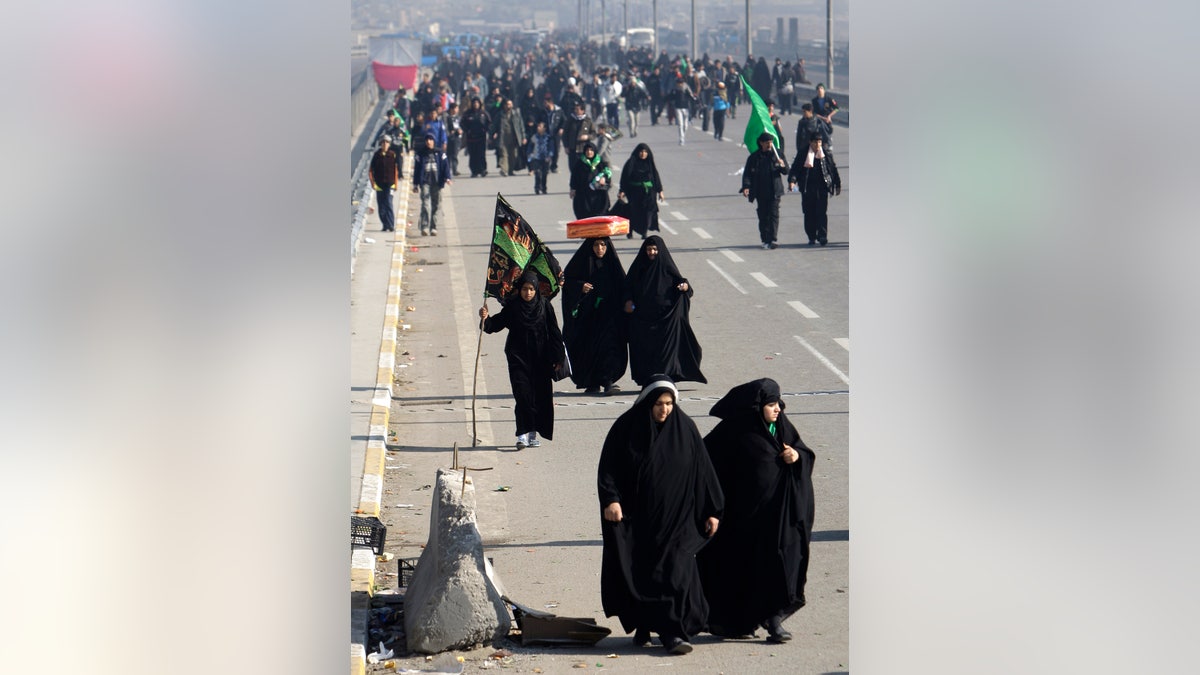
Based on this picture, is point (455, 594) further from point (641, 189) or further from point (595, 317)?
point (641, 189)

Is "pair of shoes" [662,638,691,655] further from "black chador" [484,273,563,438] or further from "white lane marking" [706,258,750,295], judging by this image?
"white lane marking" [706,258,750,295]

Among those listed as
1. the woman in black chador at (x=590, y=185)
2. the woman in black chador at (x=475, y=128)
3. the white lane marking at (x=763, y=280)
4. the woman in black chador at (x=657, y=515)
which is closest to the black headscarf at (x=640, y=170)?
the woman in black chador at (x=590, y=185)

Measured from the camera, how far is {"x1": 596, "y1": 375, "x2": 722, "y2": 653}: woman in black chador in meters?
7.36

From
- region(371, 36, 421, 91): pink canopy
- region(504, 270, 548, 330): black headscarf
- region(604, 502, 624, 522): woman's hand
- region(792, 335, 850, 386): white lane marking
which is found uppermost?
region(371, 36, 421, 91): pink canopy

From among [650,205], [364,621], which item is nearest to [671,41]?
[650,205]

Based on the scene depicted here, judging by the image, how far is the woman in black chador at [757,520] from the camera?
755 centimetres

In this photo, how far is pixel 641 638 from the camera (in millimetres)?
7523

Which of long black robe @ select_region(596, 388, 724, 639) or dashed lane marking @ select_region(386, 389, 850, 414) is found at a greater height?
long black robe @ select_region(596, 388, 724, 639)

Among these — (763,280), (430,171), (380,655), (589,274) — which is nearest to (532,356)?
(589,274)

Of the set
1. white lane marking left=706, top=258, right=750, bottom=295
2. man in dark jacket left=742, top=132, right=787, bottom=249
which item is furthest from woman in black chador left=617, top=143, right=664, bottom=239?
man in dark jacket left=742, top=132, right=787, bottom=249

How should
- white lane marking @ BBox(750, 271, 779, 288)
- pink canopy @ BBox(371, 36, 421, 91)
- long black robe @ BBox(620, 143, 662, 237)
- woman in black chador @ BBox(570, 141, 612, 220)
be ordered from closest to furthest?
white lane marking @ BBox(750, 271, 779, 288) < long black robe @ BBox(620, 143, 662, 237) < woman in black chador @ BBox(570, 141, 612, 220) < pink canopy @ BBox(371, 36, 421, 91)

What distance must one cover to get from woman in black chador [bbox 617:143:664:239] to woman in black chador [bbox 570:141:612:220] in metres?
0.27

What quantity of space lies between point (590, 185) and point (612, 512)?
1286 cm
